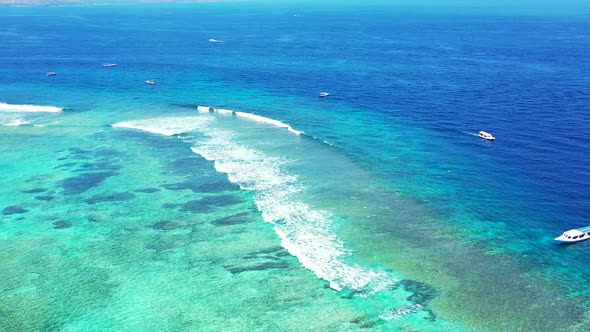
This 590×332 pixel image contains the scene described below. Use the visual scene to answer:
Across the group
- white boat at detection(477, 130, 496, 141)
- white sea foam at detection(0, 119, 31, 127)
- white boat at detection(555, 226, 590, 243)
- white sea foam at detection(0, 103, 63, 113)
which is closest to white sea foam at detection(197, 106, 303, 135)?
white sea foam at detection(0, 103, 63, 113)

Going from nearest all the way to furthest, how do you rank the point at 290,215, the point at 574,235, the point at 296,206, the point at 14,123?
the point at 574,235, the point at 290,215, the point at 296,206, the point at 14,123

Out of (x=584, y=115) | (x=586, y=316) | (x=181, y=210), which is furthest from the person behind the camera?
(x=584, y=115)

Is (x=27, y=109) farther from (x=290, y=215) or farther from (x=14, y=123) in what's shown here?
(x=290, y=215)

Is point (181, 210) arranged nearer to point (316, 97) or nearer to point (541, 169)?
point (541, 169)

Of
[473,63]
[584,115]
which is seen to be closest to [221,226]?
[584,115]

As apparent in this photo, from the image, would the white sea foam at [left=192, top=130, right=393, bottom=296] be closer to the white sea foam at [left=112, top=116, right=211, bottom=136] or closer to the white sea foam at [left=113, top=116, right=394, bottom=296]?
the white sea foam at [left=113, top=116, right=394, bottom=296]

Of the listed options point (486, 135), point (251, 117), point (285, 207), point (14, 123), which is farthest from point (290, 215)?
point (14, 123)
